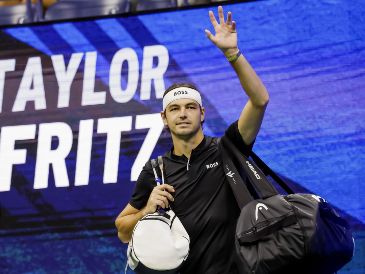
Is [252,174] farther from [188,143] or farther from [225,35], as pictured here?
[225,35]

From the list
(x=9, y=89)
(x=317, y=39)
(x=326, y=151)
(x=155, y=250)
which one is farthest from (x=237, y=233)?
Result: (x=9, y=89)

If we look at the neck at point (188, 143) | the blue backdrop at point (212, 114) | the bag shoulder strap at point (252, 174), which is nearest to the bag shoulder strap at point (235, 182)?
the bag shoulder strap at point (252, 174)

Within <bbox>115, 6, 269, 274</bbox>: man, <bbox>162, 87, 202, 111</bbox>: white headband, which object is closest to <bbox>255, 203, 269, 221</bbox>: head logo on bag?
<bbox>115, 6, 269, 274</bbox>: man

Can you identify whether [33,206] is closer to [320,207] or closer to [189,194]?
[189,194]

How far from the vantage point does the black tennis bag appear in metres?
2.84

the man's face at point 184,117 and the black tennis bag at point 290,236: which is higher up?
the man's face at point 184,117

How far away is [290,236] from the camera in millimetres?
2875

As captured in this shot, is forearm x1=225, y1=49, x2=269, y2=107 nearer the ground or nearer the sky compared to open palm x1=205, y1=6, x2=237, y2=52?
nearer the ground

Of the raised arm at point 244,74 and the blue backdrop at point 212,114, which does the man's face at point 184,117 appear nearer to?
the raised arm at point 244,74

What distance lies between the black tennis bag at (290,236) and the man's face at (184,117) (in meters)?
0.47

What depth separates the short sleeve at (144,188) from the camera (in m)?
3.46

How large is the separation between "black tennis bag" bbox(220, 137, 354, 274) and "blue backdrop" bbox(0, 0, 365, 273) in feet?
5.93

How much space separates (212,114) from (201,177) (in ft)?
5.70

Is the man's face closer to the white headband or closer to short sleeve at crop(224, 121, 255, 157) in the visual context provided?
the white headband
